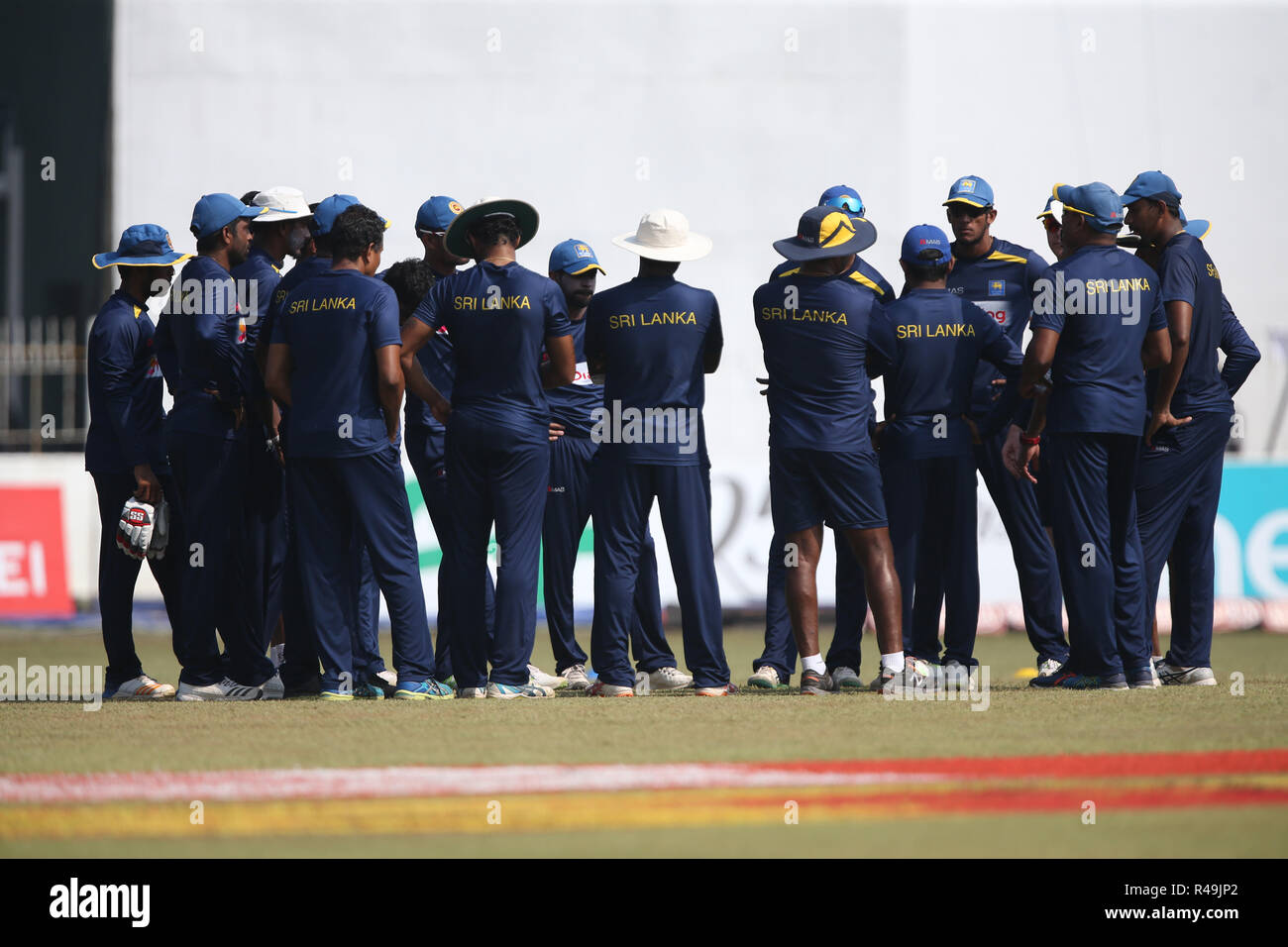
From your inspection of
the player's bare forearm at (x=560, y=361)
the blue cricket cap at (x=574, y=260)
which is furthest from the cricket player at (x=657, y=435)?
the blue cricket cap at (x=574, y=260)

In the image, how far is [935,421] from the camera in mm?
8797

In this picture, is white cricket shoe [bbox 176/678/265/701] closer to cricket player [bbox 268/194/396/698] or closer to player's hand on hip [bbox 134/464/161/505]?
cricket player [bbox 268/194/396/698]

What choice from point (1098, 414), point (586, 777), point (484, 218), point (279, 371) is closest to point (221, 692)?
point (279, 371)

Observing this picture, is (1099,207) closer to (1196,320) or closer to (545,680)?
(1196,320)

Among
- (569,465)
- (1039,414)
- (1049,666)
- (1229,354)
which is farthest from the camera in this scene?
(569,465)

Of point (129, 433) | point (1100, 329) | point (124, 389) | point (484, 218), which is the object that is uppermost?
point (484, 218)

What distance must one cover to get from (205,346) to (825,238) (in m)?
3.05

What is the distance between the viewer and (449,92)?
56.6 ft

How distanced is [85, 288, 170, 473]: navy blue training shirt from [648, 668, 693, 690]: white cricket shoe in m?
2.74

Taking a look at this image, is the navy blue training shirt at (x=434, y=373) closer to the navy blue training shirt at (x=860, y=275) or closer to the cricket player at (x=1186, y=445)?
the navy blue training shirt at (x=860, y=275)

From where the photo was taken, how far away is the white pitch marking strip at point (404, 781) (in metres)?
5.52

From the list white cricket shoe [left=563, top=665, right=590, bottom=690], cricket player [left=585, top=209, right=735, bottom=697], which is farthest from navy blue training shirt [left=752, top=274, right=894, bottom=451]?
white cricket shoe [left=563, top=665, right=590, bottom=690]
